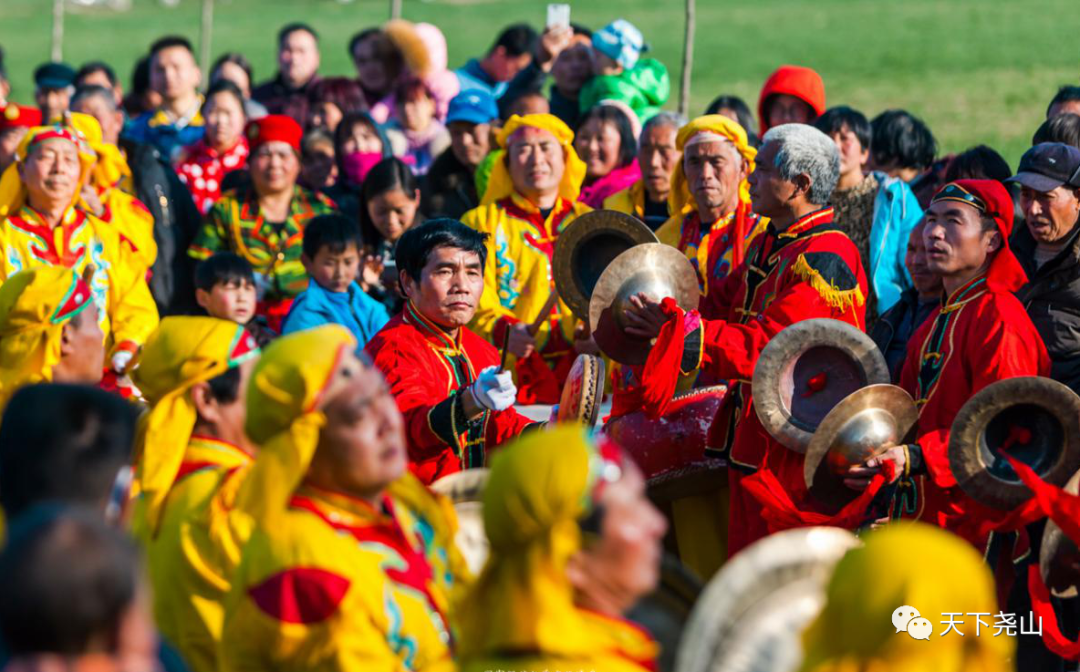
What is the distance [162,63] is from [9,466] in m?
7.61

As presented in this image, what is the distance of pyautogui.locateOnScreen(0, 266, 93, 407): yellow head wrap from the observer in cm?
493

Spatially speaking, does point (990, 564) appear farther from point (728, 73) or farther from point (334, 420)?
point (728, 73)

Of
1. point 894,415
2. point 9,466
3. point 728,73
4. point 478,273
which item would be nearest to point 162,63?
point 478,273

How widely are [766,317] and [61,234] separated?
381 cm

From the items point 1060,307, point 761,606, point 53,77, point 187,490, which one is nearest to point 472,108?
point 53,77

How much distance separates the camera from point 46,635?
7.88ft

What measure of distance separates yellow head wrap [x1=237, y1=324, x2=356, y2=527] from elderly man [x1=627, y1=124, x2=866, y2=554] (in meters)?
2.24

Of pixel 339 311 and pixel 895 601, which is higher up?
pixel 895 601

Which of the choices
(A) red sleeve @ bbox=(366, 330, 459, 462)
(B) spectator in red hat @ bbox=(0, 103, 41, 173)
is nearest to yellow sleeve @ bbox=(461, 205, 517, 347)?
(A) red sleeve @ bbox=(366, 330, 459, 462)

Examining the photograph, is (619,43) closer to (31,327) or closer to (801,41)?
(31,327)

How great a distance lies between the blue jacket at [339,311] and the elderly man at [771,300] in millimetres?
2147

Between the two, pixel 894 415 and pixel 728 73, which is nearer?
pixel 894 415

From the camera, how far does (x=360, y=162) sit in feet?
30.2

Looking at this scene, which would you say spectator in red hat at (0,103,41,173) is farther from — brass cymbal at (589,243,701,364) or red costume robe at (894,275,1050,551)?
red costume robe at (894,275,1050,551)
